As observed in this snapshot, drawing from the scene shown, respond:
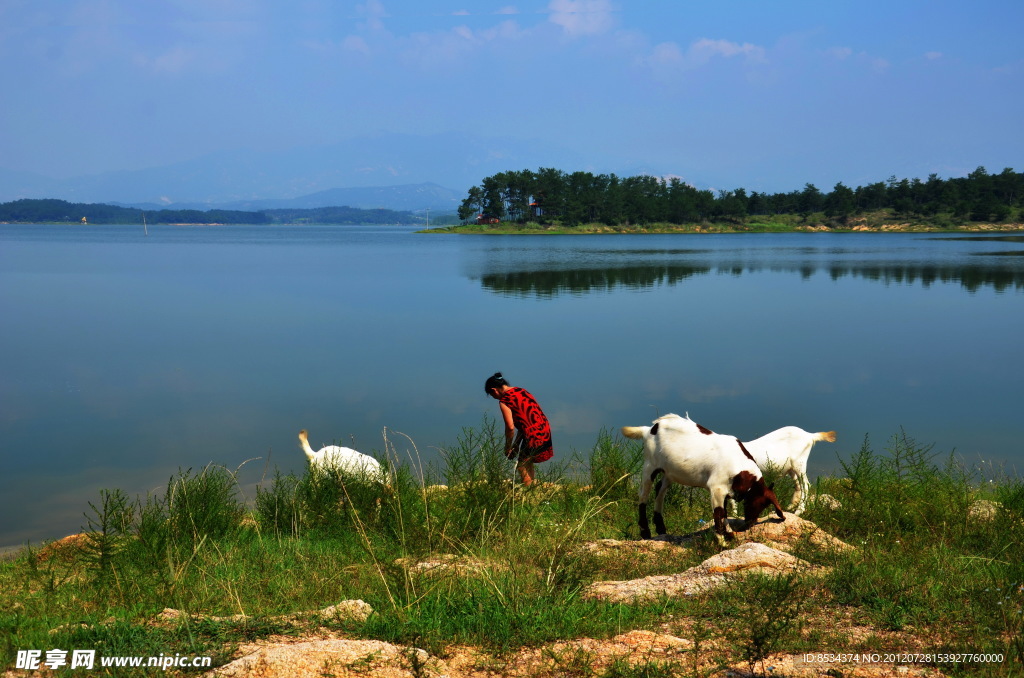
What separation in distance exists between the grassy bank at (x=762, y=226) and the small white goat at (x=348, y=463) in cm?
12696

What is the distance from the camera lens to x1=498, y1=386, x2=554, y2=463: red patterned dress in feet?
31.0

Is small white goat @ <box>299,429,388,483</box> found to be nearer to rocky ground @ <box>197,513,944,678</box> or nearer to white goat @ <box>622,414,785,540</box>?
white goat @ <box>622,414,785,540</box>

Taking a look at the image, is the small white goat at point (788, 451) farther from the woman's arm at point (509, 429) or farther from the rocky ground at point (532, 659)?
the rocky ground at point (532, 659)

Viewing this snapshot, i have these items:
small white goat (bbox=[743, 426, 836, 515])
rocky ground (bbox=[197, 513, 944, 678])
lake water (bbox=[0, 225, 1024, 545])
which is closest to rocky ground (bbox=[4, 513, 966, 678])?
rocky ground (bbox=[197, 513, 944, 678])

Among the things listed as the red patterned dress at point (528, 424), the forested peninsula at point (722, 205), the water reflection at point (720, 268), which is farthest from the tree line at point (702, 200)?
the red patterned dress at point (528, 424)

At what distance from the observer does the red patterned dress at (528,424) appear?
945 centimetres

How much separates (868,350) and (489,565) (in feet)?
67.4

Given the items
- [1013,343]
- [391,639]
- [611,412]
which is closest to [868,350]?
[1013,343]

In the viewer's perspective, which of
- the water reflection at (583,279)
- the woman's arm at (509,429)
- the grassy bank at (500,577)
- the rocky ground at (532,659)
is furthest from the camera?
the water reflection at (583,279)

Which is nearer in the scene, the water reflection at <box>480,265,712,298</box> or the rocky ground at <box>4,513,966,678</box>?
the rocky ground at <box>4,513,966,678</box>

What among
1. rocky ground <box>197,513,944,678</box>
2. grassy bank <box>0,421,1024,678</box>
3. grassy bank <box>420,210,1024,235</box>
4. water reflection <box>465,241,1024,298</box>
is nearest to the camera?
rocky ground <box>197,513,944,678</box>

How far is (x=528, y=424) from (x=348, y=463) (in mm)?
2169

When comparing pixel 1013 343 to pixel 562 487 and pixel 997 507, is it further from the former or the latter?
pixel 562 487

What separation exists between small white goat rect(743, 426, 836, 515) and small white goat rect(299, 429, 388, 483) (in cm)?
400
